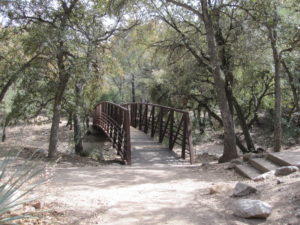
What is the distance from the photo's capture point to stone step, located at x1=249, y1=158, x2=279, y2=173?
16.7 ft

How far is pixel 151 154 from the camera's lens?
9.37 metres

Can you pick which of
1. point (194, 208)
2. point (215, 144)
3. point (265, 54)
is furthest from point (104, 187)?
point (215, 144)

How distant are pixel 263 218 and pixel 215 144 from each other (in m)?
15.0

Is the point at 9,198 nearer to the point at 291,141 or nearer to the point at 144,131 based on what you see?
the point at 144,131

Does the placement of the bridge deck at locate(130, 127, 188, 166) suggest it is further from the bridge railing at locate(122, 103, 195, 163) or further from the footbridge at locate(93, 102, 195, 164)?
the bridge railing at locate(122, 103, 195, 163)

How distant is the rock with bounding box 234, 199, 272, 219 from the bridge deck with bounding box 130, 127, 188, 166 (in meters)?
5.18

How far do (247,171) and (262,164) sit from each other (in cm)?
28

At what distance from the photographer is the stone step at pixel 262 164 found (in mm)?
5090

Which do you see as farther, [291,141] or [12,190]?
[291,141]

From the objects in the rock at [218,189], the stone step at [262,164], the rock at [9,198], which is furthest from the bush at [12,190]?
the stone step at [262,164]

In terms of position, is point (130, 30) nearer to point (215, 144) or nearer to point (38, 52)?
point (38, 52)

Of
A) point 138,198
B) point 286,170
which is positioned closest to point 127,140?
point 138,198

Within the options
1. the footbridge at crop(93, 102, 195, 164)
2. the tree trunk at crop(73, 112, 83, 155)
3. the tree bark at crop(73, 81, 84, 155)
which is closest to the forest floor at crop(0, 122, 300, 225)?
the footbridge at crop(93, 102, 195, 164)

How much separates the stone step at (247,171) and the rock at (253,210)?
1.90 m
